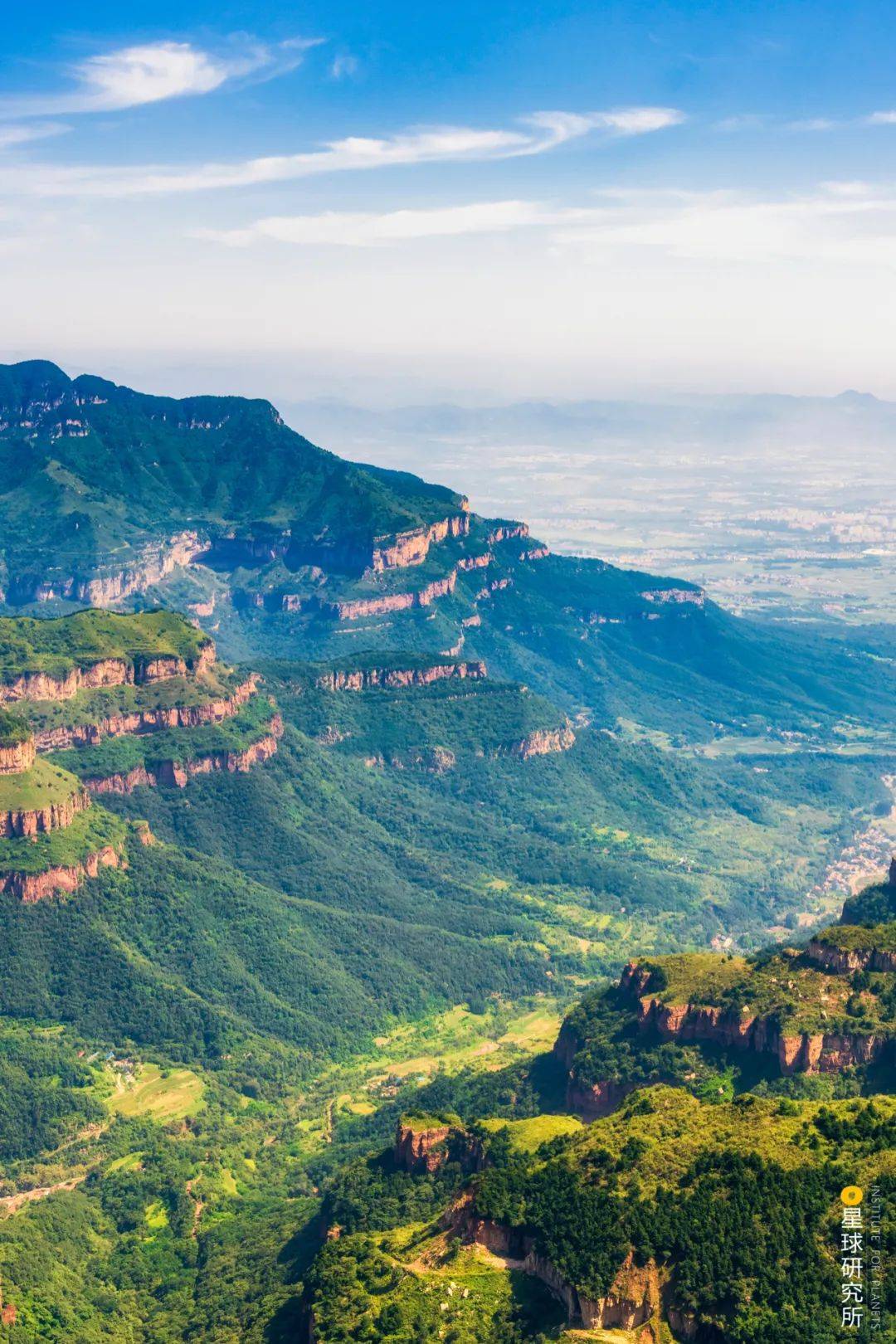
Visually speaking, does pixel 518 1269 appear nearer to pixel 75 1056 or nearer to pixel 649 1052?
pixel 649 1052

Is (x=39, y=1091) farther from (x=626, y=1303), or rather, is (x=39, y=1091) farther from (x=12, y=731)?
(x=626, y=1303)

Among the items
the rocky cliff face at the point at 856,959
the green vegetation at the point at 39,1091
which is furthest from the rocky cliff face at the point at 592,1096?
the green vegetation at the point at 39,1091

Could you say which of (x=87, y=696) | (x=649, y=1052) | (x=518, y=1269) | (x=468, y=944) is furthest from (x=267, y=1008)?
(x=518, y=1269)

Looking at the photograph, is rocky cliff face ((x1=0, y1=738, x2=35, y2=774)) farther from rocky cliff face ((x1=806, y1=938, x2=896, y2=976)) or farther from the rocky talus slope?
rocky cliff face ((x1=806, y1=938, x2=896, y2=976))

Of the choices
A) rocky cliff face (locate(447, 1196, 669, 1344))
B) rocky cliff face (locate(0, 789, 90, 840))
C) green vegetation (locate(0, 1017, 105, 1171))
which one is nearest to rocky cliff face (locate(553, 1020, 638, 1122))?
rocky cliff face (locate(447, 1196, 669, 1344))

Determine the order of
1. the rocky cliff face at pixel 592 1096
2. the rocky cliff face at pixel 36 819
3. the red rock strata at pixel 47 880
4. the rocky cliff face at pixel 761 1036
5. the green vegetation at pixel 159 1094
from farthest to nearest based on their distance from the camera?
the rocky cliff face at pixel 36 819 < the red rock strata at pixel 47 880 < the green vegetation at pixel 159 1094 < the rocky cliff face at pixel 592 1096 < the rocky cliff face at pixel 761 1036

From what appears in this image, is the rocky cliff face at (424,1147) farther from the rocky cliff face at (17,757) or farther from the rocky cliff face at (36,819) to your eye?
the rocky cliff face at (17,757)
